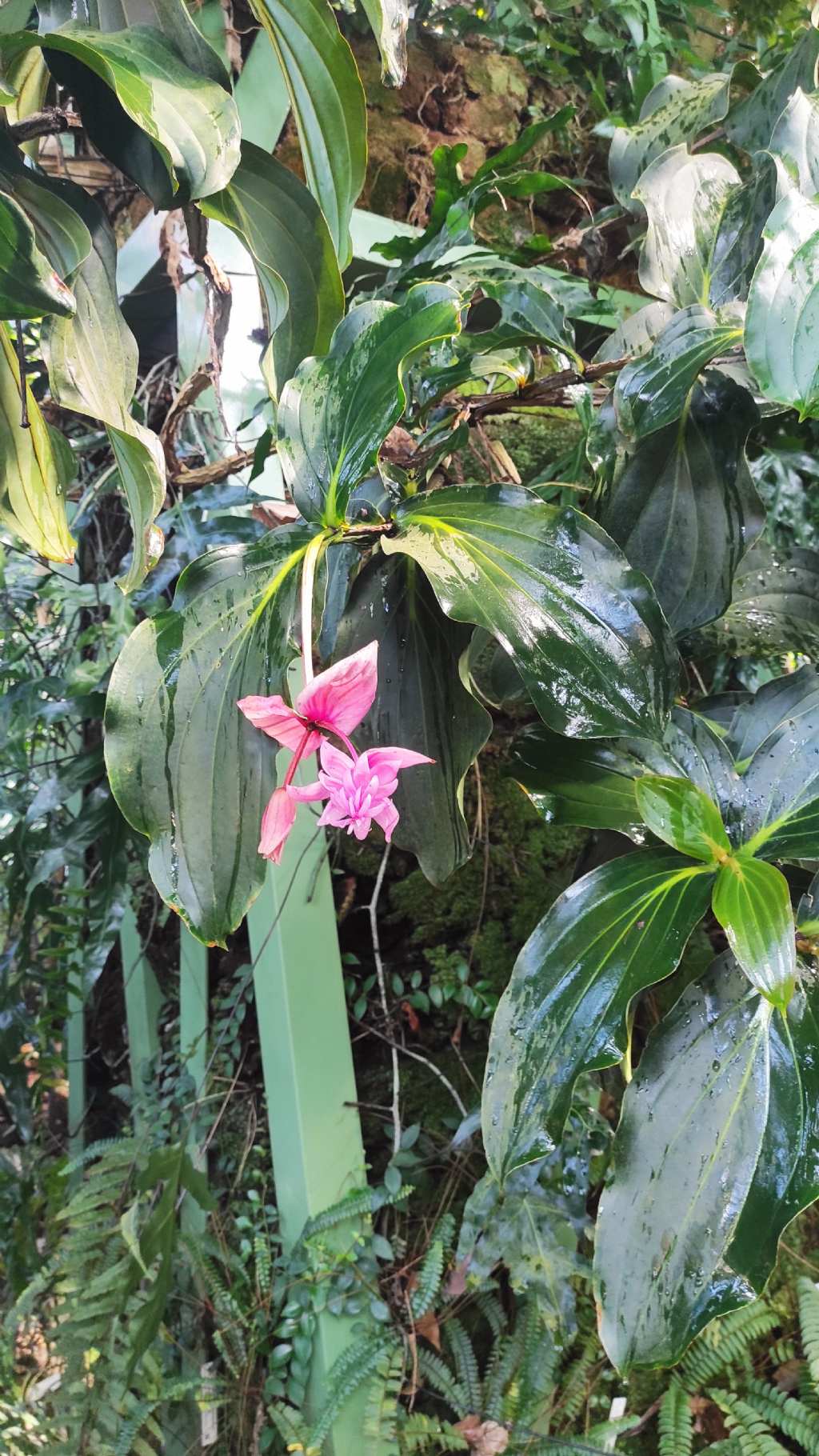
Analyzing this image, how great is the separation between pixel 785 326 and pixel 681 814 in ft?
0.93

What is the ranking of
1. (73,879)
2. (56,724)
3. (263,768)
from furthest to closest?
(73,879)
(56,724)
(263,768)

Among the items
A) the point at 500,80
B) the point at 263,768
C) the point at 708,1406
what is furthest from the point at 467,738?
the point at 500,80

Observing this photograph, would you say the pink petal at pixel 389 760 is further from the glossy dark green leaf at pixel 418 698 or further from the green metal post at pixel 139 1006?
the green metal post at pixel 139 1006

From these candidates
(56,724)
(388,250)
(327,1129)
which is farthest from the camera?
(56,724)

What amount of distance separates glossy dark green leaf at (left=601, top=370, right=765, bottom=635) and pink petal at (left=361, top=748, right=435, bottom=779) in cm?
30

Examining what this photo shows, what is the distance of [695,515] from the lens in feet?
2.10

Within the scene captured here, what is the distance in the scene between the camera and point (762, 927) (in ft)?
1.63

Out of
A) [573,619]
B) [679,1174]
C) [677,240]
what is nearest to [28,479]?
[573,619]

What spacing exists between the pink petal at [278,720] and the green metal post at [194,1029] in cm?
91

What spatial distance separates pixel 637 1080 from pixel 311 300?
21.5 inches

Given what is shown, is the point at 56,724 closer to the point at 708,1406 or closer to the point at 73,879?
the point at 73,879

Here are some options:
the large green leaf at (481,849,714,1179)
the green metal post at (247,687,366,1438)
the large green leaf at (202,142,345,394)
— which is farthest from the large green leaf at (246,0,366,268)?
the green metal post at (247,687,366,1438)

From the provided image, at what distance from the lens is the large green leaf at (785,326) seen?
1.41ft

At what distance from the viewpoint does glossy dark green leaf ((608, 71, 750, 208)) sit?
87cm
